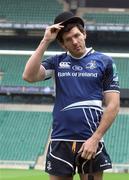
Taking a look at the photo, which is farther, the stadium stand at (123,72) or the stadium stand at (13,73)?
the stadium stand at (13,73)

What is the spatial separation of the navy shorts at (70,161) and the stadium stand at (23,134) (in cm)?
1395

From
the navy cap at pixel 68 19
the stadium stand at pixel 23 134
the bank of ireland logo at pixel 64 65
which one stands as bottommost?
the stadium stand at pixel 23 134

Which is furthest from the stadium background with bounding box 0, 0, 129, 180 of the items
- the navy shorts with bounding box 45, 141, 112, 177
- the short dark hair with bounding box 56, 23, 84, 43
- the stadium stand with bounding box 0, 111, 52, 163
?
the short dark hair with bounding box 56, 23, 84, 43

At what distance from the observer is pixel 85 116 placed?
2871 mm

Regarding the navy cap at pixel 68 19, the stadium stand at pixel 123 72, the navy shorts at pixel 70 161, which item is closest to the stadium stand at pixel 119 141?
the stadium stand at pixel 123 72

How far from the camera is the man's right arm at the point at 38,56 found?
9.21 ft

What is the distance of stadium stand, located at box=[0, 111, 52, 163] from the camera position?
17.1 meters

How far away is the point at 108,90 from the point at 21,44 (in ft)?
61.6

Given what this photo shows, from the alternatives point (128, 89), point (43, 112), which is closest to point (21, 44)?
point (43, 112)

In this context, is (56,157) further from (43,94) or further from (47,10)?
(47,10)

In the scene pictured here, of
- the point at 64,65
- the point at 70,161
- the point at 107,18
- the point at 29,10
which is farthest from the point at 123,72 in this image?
the point at 70,161

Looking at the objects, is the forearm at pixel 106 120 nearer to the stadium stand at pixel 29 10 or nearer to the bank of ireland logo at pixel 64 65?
the bank of ireland logo at pixel 64 65

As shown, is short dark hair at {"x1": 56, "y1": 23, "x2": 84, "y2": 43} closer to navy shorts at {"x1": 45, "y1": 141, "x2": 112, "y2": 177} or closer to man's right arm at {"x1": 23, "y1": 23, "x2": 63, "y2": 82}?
man's right arm at {"x1": 23, "y1": 23, "x2": 63, "y2": 82}

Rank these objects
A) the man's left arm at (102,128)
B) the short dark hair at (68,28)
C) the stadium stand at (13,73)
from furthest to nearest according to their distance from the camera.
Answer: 1. the stadium stand at (13,73)
2. the short dark hair at (68,28)
3. the man's left arm at (102,128)
